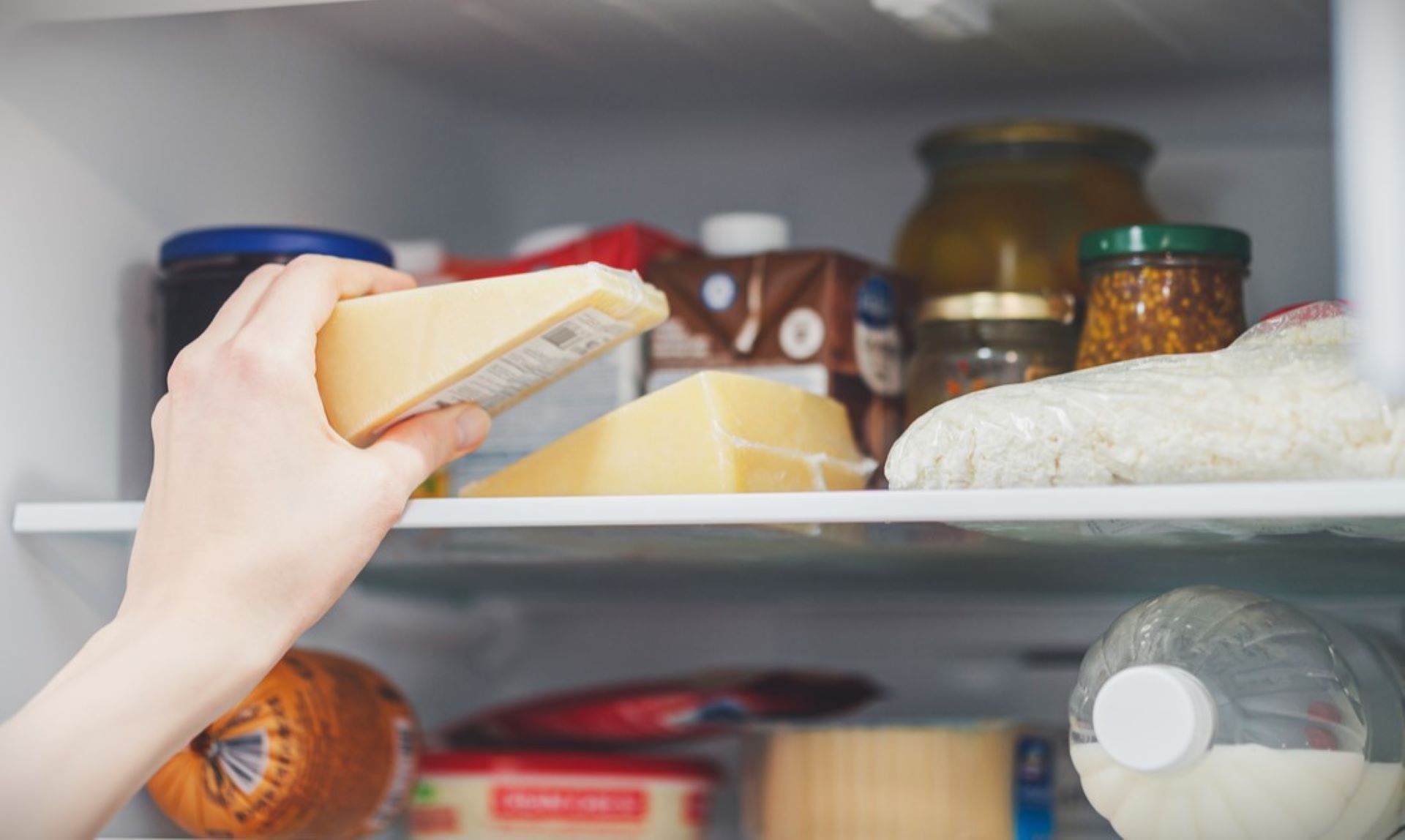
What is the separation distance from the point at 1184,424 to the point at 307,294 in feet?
1.61

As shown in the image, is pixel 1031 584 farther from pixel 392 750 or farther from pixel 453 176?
pixel 453 176

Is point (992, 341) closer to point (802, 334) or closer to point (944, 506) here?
point (802, 334)

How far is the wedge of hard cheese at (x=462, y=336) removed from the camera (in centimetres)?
83

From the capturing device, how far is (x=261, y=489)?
82cm

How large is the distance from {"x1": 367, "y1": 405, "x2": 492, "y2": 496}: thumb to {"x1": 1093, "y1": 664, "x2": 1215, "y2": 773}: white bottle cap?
0.40 meters

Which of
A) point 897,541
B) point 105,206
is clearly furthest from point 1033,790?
point 105,206

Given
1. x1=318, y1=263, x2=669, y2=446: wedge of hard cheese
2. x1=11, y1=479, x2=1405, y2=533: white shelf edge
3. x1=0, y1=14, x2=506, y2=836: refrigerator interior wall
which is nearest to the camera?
x1=11, y1=479, x2=1405, y2=533: white shelf edge

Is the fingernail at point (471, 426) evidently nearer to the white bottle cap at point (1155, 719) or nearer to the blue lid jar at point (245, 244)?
the blue lid jar at point (245, 244)

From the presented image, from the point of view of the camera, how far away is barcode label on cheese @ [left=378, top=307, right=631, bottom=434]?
0.85 m

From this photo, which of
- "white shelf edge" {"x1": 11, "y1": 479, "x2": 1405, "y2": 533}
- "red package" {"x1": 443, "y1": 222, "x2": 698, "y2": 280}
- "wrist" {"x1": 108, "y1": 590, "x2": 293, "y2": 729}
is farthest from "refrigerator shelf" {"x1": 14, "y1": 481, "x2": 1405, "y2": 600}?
"red package" {"x1": 443, "y1": 222, "x2": 698, "y2": 280}

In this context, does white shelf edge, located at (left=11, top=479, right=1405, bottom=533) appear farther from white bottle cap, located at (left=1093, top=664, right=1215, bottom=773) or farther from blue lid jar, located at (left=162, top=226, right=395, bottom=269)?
blue lid jar, located at (left=162, top=226, right=395, bottom=269)

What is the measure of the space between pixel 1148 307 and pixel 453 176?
744 mm

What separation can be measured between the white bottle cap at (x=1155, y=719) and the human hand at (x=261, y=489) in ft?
1.32

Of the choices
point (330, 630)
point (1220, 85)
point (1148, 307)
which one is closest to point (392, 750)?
point (330, 630)
